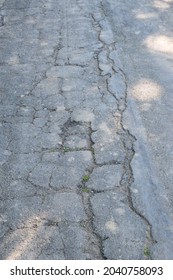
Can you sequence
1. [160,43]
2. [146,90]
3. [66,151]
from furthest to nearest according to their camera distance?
1. [160,43]
2. [146,90]
3. [66,151]

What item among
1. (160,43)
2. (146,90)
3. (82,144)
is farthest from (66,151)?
(160,43)

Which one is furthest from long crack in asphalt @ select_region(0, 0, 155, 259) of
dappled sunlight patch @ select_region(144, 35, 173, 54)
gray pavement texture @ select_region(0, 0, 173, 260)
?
dappled sunlight patch @ select_region(144, 35, 173, 54)

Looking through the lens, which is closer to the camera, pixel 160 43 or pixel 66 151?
pixel 66 151

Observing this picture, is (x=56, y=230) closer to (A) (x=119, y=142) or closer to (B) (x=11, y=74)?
(A) (x=119, y=142)

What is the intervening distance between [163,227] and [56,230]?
0.79 m

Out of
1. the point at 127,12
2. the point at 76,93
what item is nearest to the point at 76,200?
the point at 76,93

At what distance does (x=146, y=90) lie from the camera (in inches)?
165

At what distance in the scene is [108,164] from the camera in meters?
3.24

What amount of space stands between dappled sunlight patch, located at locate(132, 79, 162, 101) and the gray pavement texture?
1 cm

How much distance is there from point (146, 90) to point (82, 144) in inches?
46.7

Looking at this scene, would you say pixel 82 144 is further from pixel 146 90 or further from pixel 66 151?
pixel 146 90

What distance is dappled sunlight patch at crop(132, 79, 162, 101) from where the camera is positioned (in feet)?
13.4

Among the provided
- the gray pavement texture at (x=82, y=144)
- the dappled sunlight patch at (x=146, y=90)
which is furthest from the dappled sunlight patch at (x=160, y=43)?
the dappled sunlight patch at (x=146, y=90)

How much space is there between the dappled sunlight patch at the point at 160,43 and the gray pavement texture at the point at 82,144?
0.14 feet
